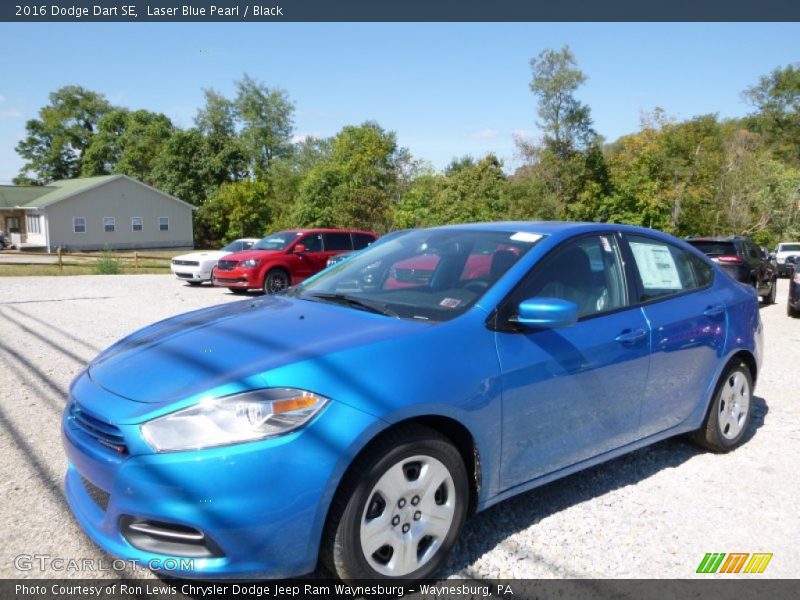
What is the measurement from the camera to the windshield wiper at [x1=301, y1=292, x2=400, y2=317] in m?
3.21

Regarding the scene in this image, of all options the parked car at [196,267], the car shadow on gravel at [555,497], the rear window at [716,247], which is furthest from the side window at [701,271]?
the parked car at [196,267]

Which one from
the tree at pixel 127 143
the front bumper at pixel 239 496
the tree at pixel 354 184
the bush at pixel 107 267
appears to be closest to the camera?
the front bumper at pixel 239 496

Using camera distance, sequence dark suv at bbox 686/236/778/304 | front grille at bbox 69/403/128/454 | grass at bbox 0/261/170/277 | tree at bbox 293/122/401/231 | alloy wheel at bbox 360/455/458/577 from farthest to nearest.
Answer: tree at bbox 293/122/401/231 < grass at bbox 0/261/170/277 < dark suv at bbox 686/236/778/304 < alloy wheel at bbox 360/455/458/577 < front grille at bbox 69/403/128/454

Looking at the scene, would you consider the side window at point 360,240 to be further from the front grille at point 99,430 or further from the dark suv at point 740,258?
the front grille at point 99,430

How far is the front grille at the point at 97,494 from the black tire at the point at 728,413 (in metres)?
3.80

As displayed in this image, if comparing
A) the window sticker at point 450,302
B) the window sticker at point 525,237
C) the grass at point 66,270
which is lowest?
the grass at point 66,270

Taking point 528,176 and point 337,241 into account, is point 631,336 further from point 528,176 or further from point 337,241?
point 528,176

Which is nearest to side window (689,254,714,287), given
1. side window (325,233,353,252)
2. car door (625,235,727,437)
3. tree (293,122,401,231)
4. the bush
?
car door (625,235,727,437)

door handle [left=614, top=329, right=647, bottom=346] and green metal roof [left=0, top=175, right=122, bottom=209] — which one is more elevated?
green metal roof [left=0, top=175, right=122, bottom=209]

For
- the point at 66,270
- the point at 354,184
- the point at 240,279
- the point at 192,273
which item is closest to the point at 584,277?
the point at 240,279

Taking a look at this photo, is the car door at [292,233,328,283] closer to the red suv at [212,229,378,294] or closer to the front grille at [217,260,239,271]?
the red suv at [212,229,378,294]

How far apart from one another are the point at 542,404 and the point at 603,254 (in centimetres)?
123

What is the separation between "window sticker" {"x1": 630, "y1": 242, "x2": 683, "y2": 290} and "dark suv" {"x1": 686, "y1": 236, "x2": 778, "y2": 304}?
9.33 metres

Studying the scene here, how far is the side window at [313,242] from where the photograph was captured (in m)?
17.1
